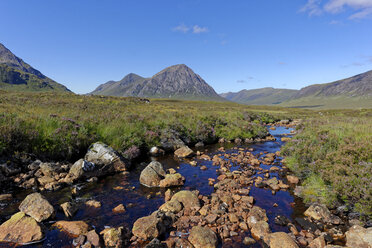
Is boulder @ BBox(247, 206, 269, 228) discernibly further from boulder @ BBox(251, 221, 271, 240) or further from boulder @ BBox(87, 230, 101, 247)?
boulder @ BBox(87, 230, 101, 247)

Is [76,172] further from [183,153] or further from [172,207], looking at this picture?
[183,153]

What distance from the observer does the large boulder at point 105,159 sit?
12141 mm

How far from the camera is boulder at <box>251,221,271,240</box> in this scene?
21.9ft

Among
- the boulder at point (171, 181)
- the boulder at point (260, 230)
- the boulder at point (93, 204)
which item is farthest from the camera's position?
the boulder at point (171, 181)

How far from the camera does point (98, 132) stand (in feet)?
51.8

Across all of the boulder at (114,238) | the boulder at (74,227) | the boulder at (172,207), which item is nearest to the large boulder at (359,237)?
the boulder at (172,207)

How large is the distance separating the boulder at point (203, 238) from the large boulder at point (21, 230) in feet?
16.8

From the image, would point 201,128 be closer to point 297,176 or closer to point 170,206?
point 297,176

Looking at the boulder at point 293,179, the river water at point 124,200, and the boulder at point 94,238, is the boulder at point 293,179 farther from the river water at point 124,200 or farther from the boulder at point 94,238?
the boulder at point 94,238

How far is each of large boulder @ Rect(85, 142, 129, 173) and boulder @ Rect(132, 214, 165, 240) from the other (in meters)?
6.26

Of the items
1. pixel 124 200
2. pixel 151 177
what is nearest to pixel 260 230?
pixel 124 200

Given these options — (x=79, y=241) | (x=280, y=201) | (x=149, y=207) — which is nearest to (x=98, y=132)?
(x=149, y=207)

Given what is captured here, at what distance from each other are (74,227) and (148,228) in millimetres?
2689

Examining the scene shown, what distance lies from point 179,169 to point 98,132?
7664 millimetres
